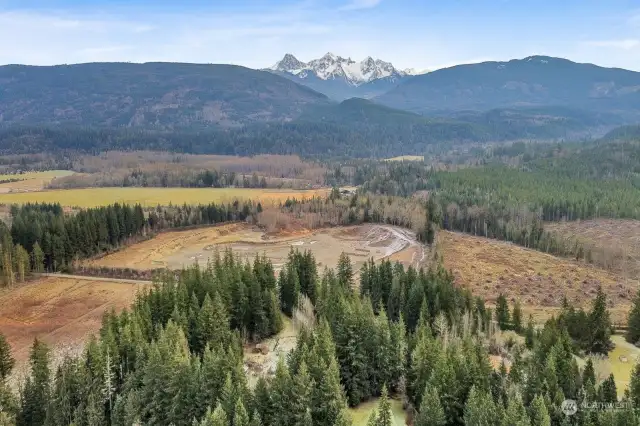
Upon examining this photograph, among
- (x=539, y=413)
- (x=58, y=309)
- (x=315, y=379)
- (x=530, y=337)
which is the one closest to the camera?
(x=539, y=413)

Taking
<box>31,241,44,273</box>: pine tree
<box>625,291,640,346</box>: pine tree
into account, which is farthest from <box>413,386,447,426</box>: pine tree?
<box>31,241,44,273</box>: pine tree

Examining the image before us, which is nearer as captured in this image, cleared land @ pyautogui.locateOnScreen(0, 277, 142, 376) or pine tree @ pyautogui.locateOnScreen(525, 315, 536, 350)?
pine tree @ pyautogui.locateOnScreen(525, 315, 536, 350)

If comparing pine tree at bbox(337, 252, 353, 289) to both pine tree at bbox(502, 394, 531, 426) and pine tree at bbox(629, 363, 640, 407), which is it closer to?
pine tree at bbox(629, 363, 640, 407)

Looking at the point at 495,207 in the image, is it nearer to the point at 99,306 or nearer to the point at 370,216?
the point at 370,216

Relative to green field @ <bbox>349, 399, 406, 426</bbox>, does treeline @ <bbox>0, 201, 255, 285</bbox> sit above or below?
above

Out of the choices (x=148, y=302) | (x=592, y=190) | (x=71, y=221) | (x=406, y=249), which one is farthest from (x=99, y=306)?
(x=592, y=190)

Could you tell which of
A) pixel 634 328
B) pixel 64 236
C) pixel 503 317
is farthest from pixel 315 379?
pixel 64 236

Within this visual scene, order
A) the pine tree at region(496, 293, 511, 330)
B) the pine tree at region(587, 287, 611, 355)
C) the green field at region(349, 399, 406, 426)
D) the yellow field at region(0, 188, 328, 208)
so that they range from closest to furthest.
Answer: the green field at region(349, 399, 406, 426) → the pine tree at region(587, 287, 611, 355) → the pine tree at region(496, 293, 511, 330) → the yellow field at region(0, 188, 328, 208)

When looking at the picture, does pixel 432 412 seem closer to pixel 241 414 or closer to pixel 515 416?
pixel 515 416
